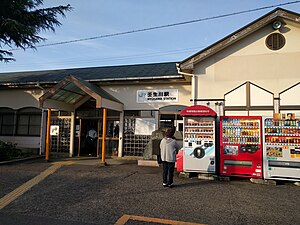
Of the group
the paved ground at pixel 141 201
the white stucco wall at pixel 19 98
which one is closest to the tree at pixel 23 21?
the white stucco wall at pixel 19 98

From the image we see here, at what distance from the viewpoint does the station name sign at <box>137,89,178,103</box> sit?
1227 centimetres

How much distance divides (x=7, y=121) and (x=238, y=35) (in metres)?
14.0

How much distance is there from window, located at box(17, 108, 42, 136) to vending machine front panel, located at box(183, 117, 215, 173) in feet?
32.7

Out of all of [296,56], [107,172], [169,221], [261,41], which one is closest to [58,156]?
[107,172]

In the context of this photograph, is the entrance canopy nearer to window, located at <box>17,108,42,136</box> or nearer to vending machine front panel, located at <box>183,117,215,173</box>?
window, located at <box>17,108,42,136</box>

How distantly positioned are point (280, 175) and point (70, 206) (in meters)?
6.09

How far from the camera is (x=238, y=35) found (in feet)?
31.2

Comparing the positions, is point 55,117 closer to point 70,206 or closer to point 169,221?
point 70,206

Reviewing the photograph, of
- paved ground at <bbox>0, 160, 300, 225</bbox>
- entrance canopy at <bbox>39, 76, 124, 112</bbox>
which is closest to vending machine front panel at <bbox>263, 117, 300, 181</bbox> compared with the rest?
paved ground at <bbox>0, 160, 300, 225</bbox>

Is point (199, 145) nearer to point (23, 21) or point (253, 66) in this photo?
point (253, 66)

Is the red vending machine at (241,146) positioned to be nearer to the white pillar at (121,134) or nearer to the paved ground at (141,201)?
A: the paved ground at (141,201)

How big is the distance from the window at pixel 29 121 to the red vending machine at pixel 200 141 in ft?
32.8

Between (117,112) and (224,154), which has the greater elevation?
(117,112)

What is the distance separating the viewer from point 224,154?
26.4ft
